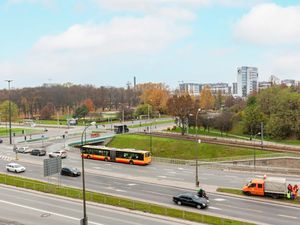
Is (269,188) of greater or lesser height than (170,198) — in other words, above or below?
above

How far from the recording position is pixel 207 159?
58938mm

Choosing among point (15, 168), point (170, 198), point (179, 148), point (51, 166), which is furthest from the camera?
point (179, 148)

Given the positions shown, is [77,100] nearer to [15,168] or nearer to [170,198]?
[15,168]

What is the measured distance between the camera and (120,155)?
56.5 meters

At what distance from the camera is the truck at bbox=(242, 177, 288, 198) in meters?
34.9

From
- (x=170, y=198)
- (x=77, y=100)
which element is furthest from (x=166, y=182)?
Result: (x=77, y=100)

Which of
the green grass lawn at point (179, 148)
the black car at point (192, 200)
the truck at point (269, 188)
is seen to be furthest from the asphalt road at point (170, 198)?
the green grass lawn at point (179, 148)

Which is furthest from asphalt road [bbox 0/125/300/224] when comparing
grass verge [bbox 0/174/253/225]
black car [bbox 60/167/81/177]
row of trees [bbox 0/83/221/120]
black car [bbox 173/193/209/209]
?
row of trees [bbox 0/83/221/120]

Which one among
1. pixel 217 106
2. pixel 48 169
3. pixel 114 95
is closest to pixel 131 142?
pixel 48 169

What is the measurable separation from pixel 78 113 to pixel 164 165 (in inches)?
2900

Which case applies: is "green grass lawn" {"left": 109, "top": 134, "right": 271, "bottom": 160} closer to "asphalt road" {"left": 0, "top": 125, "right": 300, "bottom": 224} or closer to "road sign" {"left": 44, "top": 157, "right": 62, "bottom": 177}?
"asphalt road" {"left": 0, "top": 125, "right": 300, "bottom": 224}

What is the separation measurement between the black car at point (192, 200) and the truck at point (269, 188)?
6305 millimetres

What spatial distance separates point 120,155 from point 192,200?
25846mm

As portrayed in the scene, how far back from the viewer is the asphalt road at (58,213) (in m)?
27.5
